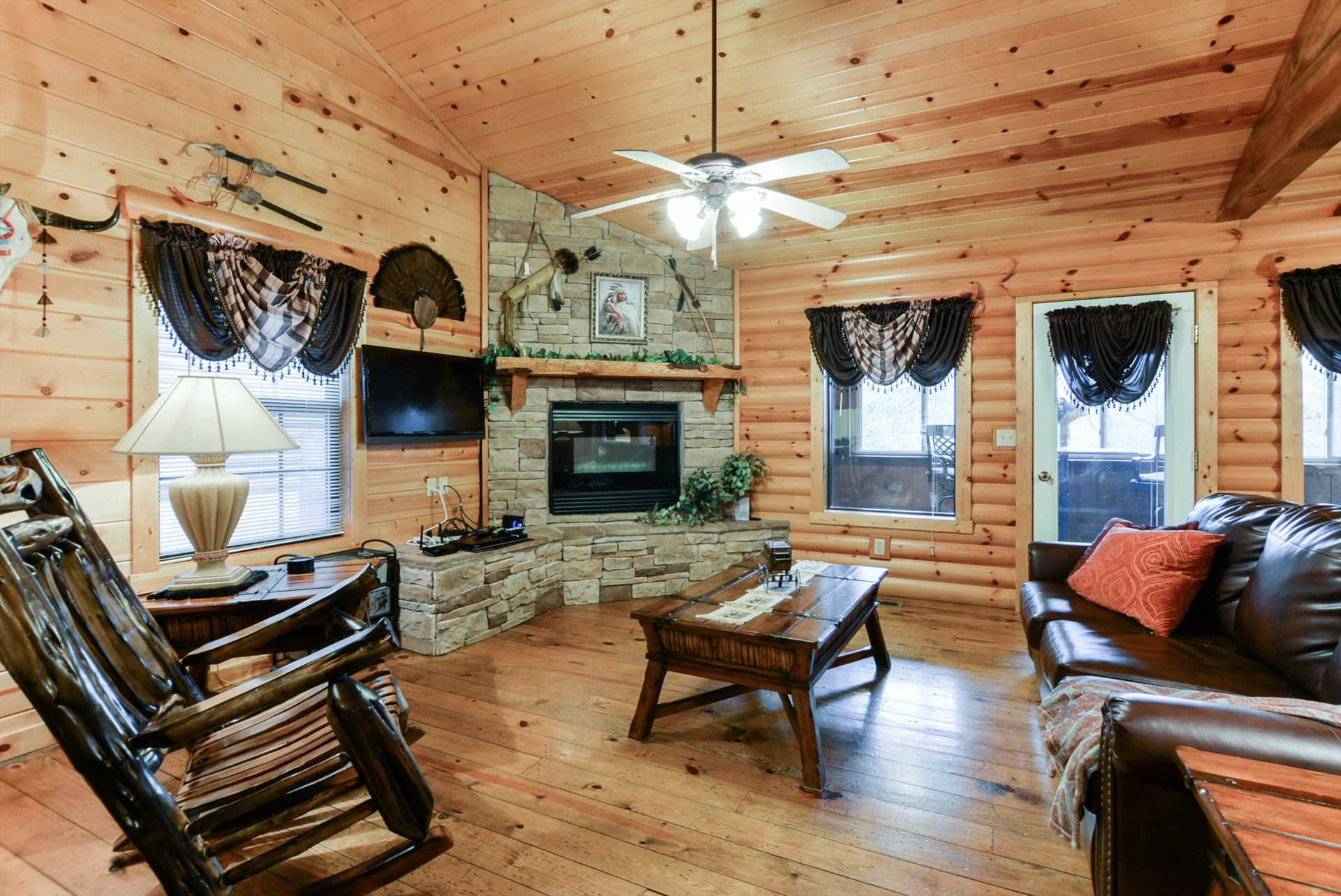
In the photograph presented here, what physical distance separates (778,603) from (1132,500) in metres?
3.05

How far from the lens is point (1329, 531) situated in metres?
1.95

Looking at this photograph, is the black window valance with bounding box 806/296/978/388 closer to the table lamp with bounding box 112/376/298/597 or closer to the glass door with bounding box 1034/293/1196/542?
the glass door with bounding box 1034/293/1196/542

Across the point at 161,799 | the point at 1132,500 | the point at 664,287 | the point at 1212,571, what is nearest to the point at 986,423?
the point at 1132,500

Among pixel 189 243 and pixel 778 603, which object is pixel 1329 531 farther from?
pixel 189 243

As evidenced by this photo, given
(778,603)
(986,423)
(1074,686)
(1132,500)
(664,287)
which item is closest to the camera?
(1074,686)

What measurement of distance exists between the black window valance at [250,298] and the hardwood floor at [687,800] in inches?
69.5

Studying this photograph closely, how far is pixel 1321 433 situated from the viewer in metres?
3.76

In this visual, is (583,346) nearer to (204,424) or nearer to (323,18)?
(323,18)

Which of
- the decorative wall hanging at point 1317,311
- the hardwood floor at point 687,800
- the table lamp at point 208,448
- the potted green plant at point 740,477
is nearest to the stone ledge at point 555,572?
the potted green plant at point 740,477

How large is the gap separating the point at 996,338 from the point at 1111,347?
678mm

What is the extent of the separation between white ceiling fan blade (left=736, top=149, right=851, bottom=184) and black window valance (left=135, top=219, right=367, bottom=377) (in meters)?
2.39

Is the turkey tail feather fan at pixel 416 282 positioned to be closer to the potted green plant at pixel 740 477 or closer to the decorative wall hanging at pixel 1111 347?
the potted green plant at pixel 740 477

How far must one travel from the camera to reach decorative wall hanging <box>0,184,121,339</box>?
2334 millimetres

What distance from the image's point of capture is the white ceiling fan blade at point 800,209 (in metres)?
2.54
